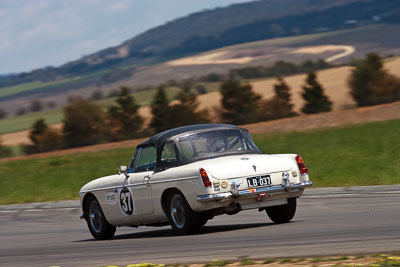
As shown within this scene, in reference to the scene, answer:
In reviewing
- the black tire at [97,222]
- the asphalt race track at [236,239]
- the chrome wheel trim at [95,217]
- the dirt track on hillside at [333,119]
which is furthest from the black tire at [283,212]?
the dirt track on hillside at [333,119]

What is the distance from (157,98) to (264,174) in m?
42.2

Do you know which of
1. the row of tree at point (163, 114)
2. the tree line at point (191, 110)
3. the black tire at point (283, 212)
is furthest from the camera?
the row of tree at point (163, 114)

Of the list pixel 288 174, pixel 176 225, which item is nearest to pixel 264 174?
pixel 288 174

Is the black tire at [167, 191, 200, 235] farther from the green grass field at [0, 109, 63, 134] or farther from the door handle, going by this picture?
the green grass field at [0, 109, 63, 134]

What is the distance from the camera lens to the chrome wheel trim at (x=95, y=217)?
1213 centimetres

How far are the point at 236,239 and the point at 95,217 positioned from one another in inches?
142

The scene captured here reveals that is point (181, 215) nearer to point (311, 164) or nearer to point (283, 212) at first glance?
point (283, 212)

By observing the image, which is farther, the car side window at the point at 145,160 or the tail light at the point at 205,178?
the car side window at the point at 145,160

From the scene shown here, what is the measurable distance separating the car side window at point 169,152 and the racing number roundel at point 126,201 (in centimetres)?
86

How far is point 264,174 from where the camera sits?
10.2 meters

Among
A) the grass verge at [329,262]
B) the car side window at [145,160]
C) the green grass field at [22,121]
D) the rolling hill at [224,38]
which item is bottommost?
the green grass field at [22,121]

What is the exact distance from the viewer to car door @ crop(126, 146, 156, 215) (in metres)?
10.9

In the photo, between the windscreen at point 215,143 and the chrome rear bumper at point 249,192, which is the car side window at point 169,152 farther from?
the chrome rear bumper at point 249,192

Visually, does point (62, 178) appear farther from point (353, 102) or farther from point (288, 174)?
point (353, 102)
